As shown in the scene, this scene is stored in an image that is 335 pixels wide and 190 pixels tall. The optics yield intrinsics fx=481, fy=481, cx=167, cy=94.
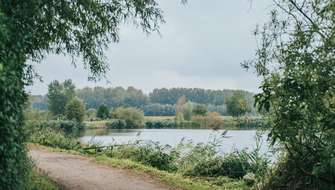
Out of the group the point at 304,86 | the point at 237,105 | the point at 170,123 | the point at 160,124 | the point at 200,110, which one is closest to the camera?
the point at 304,86

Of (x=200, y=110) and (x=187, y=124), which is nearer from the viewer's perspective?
(x=200, y=110)

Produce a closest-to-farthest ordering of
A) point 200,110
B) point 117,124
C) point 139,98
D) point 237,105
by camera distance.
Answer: point 237,105
point 200,110
point 117,124
point 139,98

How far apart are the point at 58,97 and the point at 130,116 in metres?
6.10

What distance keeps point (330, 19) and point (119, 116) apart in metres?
23.3

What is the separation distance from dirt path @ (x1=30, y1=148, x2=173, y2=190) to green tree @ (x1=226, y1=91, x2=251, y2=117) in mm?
2798

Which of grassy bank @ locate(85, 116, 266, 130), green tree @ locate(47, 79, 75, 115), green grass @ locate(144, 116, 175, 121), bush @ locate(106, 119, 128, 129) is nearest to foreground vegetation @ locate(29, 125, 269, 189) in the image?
grassy bank @ locate(85, 116, 266, 130)

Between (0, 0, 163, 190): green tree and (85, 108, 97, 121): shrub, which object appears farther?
(85, 108, 97, 121): shrub

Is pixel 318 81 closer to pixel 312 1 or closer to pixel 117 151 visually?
pixel 312 1

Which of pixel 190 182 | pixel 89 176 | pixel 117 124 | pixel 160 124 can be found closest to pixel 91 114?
pixel 117 124

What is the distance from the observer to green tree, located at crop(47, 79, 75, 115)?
31.2 m

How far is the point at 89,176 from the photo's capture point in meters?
12.2

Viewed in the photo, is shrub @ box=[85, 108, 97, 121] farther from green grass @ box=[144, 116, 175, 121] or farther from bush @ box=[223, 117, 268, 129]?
bush @ box=[223, 117, 268, 129]

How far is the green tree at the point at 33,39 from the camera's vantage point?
5.44m

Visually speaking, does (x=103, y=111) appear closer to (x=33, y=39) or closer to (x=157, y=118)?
(x=157, y=118)
